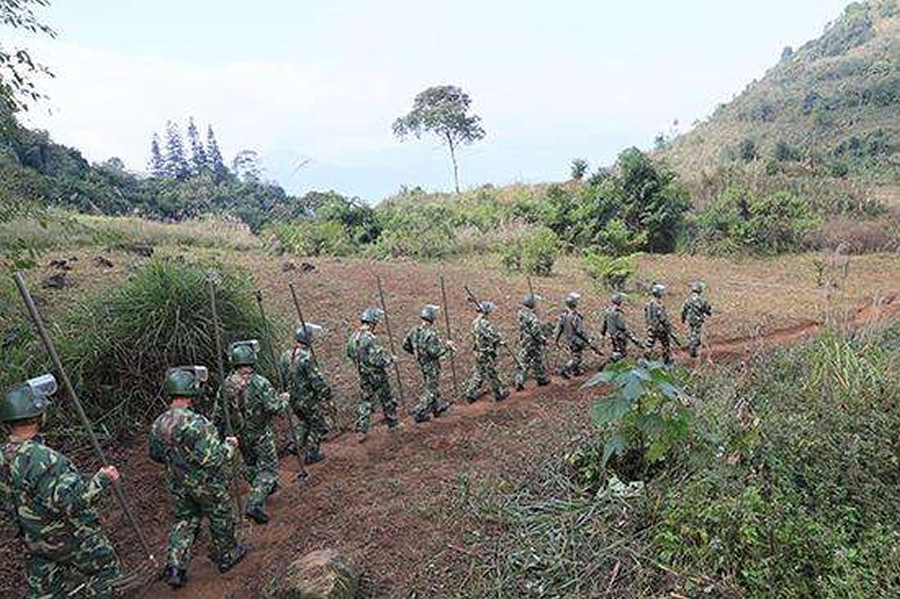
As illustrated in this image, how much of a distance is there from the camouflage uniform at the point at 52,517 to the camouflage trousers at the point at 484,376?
569 cm

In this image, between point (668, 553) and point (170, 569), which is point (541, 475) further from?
point (170, 569)

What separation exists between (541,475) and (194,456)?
9.23 ft

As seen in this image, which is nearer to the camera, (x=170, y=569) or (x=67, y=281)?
(x=170, y=569)

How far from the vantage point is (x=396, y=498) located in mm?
6145

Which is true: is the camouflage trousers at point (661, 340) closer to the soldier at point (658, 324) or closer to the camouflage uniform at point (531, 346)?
the soldier at point (658, 324)

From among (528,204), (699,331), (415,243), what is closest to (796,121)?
(528,204)

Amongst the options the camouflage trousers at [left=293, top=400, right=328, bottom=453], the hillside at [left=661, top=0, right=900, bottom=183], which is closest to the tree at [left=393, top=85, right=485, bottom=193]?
the hillside at [left=661, top=0, right=900, bottom=183]

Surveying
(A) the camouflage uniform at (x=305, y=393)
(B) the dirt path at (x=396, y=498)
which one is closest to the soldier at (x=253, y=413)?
(B) the dirt path at (x=396, y=498)

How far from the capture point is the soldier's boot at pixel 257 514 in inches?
241

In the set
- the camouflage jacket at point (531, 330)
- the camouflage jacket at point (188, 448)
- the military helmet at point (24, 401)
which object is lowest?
the camouflage jacket at point (531, 330)

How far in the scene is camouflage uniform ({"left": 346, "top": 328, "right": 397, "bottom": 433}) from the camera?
8.18 meters

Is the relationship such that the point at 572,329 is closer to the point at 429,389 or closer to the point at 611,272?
the point at 429,389

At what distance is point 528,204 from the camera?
88.0ft

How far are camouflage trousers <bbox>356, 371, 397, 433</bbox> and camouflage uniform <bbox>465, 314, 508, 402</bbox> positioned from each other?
157 centimetres
